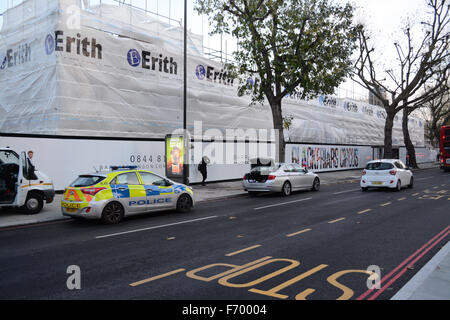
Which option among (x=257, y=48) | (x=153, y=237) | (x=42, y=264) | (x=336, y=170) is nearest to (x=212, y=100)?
(x=257, y=48)

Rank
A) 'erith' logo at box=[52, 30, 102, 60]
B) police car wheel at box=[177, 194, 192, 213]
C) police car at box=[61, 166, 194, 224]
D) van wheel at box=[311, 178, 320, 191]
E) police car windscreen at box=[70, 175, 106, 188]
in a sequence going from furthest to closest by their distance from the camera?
van wheel at box=[311, 178, 320, 191] < 'erith' logo at box=[52, 30, 102, 60] < police car wheel at box=[177, 194, 192, 213] < police car windscreen at box=[70, 175, 106, 188] < police car at box=[61, 166, 194, 224]

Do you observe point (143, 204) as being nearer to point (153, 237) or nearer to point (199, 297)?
point (153, 237)

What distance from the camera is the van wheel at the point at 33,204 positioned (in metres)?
11.8

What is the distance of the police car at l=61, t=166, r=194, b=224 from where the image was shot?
10.2 m

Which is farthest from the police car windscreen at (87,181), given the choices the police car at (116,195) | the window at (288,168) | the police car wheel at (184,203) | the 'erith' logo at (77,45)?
the 'erith' logo at (77,45)

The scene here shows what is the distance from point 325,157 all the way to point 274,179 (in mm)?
17742

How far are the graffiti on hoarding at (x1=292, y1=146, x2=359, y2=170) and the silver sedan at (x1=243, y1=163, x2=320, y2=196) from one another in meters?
11.8

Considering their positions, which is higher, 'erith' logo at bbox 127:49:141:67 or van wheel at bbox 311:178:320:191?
'erith' logo at bbox 127:49:141:67

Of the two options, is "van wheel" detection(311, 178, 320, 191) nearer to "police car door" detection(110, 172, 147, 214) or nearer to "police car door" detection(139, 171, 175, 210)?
"police car door" detection(139, 171, 175, 210)

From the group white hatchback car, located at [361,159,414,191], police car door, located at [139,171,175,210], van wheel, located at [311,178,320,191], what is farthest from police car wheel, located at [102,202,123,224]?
white hatchback car, located at [361,159,414,191]

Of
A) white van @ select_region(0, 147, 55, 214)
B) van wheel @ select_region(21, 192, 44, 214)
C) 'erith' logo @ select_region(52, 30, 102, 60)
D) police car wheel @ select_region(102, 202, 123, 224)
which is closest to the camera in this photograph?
police car wheel @ select_region(102, 202, 123, 224)

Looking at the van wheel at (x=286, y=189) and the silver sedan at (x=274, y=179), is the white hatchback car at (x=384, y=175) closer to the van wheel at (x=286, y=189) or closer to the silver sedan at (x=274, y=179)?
the silver sedan at (x=274, y=179)

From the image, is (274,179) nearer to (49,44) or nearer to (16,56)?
(49,44)

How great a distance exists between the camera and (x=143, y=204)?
36.7 ft
